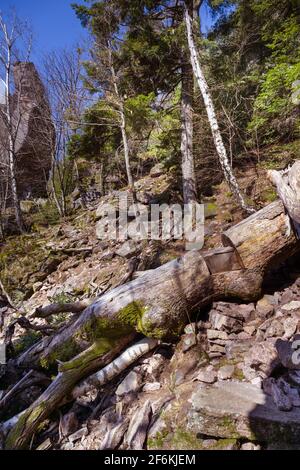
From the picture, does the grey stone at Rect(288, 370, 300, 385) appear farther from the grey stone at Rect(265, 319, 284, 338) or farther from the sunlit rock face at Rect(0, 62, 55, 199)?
the sunlit rock face at Rect(0, 62, 55, 199)

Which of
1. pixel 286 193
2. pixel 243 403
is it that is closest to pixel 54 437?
pixel 243 403

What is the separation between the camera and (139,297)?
3498 millimetres

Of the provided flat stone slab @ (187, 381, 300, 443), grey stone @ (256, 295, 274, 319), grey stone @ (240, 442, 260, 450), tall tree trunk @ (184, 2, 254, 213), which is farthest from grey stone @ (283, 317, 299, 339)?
tall tree trunk @ (184, 2, 254, 213)

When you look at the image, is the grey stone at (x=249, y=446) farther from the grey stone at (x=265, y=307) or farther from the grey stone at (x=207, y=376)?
the grey stone at (x=265, y=307)

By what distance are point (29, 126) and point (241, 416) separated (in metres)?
16.1

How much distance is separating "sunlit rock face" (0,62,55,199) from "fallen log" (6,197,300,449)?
1135 cm

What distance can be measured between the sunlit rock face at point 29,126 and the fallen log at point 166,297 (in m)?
11.3

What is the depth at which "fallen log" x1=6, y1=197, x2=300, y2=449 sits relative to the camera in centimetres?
329

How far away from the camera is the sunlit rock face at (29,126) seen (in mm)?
13195

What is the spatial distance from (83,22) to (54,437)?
11569mm

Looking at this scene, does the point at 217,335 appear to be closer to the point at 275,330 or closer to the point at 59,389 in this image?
the point at 275,330

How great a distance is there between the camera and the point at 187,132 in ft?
27.8
